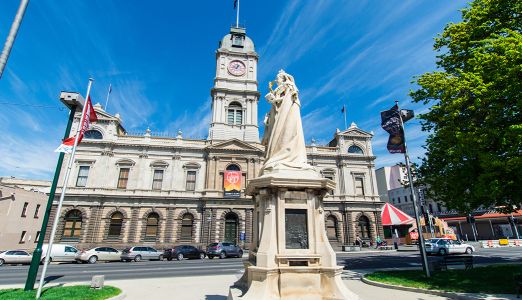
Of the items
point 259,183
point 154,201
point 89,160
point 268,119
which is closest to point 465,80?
point 268,119

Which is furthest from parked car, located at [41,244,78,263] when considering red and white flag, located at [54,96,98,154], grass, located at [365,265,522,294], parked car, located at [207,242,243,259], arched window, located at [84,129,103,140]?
grass, located at [365,265,522,294]

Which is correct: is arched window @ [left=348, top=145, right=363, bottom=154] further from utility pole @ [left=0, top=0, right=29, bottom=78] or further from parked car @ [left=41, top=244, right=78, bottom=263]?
utility pole @ [left=0, top=0, right=29, bottom=78]

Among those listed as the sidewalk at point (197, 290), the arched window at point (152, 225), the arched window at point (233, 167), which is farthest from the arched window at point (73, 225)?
the sidewalk at point (197, 290)

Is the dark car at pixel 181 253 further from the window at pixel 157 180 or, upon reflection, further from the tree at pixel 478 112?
the tree at pixel 478 112

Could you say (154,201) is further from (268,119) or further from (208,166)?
(268,119)

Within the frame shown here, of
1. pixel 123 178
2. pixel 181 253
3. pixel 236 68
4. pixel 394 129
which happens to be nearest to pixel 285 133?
pixel 394 129

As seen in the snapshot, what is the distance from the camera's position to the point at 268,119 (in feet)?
29.0

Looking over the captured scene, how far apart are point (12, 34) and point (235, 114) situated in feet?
109

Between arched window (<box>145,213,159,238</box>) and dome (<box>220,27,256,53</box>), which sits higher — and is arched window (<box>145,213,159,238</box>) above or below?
below

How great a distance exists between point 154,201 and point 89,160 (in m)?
9.06

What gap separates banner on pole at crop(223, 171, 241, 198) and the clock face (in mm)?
16197

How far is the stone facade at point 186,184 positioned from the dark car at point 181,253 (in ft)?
17.6

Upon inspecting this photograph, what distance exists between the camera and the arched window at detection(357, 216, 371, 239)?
38.1m

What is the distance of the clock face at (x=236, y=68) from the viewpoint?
4231cm
